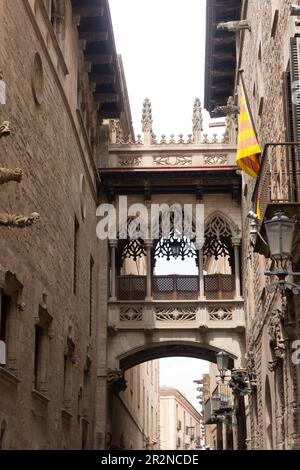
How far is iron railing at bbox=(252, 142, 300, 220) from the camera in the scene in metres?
11.3

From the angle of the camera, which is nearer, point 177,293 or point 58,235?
point 58,235

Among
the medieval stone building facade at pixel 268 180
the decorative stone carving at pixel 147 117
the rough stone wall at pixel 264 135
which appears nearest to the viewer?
the medieval stone building facade at pixel 268 180

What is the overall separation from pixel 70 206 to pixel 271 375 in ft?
21.0

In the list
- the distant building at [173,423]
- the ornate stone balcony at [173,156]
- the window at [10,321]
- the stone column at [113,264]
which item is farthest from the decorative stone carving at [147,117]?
the distant building at [173,423]

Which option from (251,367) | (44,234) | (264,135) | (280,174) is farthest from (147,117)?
(280,174)

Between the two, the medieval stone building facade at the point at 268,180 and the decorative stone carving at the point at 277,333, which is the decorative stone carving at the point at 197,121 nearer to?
the medieval stone building facade at the point at 268,180

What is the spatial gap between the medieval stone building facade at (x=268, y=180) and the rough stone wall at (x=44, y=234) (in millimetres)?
3973

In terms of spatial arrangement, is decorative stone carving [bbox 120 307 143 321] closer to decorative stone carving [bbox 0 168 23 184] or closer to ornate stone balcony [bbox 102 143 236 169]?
ornate stone balcony [bbox 102 143 236 169]

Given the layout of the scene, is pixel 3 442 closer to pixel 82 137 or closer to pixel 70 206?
pixel 70 206

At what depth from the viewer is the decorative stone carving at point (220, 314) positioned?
81.2ft

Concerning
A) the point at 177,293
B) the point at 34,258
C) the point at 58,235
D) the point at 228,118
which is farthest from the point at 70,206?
the point at 228,118

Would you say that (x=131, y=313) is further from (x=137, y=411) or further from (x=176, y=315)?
(x=137, y=411)

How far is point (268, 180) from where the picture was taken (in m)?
12.4

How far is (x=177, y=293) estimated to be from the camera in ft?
83.5
